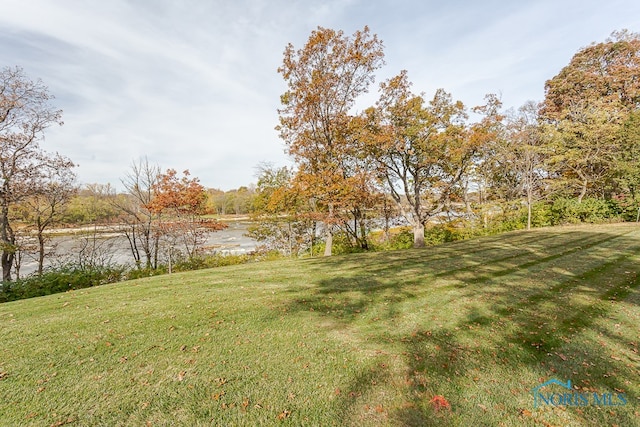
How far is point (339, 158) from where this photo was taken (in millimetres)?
13562

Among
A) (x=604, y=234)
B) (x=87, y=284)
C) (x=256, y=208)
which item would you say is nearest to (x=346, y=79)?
(x=256, y=208)

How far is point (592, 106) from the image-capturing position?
19.8 m

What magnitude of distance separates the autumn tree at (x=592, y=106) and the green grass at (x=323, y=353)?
56.7 feet

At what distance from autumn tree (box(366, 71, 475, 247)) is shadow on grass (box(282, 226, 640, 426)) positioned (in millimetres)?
6111

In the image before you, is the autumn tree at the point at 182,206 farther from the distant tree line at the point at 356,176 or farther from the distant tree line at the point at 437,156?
the distant tree line at the point at 437,156

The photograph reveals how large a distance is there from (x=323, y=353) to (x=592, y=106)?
27057 millimetres

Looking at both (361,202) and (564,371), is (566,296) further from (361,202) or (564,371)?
(361,202)

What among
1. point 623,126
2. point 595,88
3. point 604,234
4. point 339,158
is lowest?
point 604,234

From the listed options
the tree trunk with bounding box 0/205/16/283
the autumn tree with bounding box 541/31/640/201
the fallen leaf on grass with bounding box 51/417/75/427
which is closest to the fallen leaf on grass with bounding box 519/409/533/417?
the fallen leaf on grass with bounding box 51/417/75/427

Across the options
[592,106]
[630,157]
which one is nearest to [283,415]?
[630,157]

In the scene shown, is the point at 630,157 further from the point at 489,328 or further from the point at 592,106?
the point at 489,328

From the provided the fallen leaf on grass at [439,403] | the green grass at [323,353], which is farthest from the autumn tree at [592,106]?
the fallen leaf on grass at [439,403]

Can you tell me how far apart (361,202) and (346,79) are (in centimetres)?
603

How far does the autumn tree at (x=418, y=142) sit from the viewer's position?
12.7m
